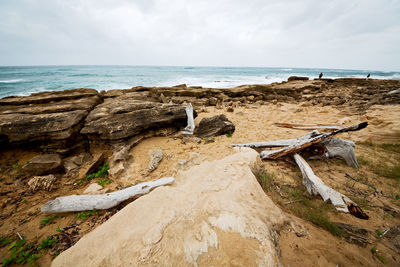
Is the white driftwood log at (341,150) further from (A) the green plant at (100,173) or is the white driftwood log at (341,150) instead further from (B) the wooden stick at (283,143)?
(A) the green plant at (100,173)

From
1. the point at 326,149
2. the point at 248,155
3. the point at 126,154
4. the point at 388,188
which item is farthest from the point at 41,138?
the point at 388,188

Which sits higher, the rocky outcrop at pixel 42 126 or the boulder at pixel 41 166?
the rocky outcrop at pixel 42 126

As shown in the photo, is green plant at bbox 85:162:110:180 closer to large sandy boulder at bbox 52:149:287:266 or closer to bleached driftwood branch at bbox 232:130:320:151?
large sandy boulder at bbox 52:149:287:266

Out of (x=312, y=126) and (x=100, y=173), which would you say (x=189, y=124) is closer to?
(x=100, y=173)

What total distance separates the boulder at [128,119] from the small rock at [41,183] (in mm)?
1539

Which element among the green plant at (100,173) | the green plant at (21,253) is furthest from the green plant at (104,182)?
the green plant at (21,253)

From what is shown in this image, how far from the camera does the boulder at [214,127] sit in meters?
5.57

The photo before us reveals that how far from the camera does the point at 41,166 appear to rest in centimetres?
355

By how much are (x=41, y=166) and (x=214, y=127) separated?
521 centimetres

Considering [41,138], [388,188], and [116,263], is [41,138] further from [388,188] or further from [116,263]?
[388,188]

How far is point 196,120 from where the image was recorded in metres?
7.41

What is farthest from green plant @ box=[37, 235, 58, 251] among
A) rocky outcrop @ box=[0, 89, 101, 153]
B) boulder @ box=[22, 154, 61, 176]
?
rocky outcrop @ box=[0, 89, 101, 153]

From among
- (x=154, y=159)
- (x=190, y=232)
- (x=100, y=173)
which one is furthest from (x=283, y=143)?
(x=100, y=173)

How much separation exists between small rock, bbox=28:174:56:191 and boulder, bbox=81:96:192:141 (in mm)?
1539
